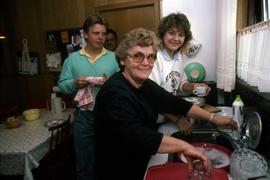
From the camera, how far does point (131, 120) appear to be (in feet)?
3.09

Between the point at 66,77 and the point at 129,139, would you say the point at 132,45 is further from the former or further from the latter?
the point at 66,77

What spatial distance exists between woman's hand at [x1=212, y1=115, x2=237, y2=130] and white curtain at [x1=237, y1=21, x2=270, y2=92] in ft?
0.83

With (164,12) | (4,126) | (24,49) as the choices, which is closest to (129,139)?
(4,126)

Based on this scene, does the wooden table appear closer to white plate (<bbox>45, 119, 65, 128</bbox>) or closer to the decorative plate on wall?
white plate (<bbox>45, 119, 65, 128</bbox>)

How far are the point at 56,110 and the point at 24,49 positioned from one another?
136 centimetres

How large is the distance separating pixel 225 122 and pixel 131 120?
0.64 meters

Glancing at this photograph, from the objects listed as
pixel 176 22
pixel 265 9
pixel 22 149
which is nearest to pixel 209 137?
pixel 176 22

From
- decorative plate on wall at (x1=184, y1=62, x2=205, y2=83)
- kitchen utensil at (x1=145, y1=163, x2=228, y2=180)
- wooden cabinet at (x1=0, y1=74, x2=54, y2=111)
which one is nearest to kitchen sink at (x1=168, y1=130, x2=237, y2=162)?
kitchen utensil at (x1=145, y1=163, x2=228, y2=180)

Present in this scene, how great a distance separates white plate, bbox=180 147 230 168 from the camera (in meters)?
1.06

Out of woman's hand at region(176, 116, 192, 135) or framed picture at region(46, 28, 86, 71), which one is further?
framed picture at region(46, 28, 86, 71)

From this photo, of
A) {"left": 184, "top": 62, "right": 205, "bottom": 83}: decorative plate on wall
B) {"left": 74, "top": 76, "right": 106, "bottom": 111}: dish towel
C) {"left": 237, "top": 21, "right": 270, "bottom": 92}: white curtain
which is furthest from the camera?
{"left": 184, "top": 62, "right": 205, "bottom": 83}: decorative plate on wall

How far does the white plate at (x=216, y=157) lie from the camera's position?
106 centimetres

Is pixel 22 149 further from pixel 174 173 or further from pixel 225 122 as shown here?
pixel 225 122

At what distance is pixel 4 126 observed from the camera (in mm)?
2438
